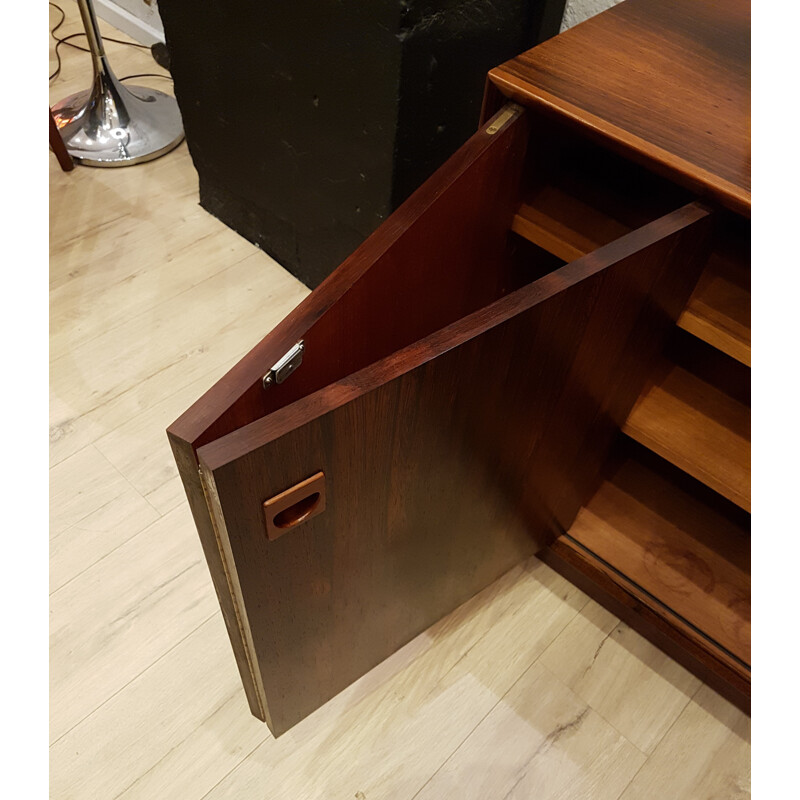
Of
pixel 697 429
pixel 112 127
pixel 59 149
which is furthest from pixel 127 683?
pixel 112 127

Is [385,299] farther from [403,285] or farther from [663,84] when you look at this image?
[663,84]

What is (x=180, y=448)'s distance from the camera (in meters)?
0.49

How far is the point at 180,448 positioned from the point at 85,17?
1.46 metres

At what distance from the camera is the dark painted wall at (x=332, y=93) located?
3.44ft

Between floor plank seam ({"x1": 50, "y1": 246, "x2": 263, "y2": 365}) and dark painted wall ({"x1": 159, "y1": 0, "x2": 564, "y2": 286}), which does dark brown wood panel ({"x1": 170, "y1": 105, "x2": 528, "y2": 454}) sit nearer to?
dark painted wall ({"x1": 159, "y1": 0, "x2": 564, "y2": 286})

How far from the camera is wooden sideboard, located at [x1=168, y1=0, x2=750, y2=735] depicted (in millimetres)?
534

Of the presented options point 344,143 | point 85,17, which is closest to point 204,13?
point 344,143

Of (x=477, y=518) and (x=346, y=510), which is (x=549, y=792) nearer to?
(x=477, y=518)

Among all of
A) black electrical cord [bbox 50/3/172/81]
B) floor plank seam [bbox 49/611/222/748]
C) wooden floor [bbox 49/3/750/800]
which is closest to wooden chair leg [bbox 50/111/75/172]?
black electrical cord [bbox 50/3/172/81]

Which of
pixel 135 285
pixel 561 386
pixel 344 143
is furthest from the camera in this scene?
pixel 135 285

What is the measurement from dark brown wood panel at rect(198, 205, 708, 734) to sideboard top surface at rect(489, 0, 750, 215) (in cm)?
7

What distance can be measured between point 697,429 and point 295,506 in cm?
54

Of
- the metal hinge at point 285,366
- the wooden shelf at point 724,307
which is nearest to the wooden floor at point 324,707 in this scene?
the wooden shelf at point 724,307

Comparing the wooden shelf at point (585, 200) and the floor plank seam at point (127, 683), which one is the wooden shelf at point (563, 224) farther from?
the floor plank seam at point (127, 683)
